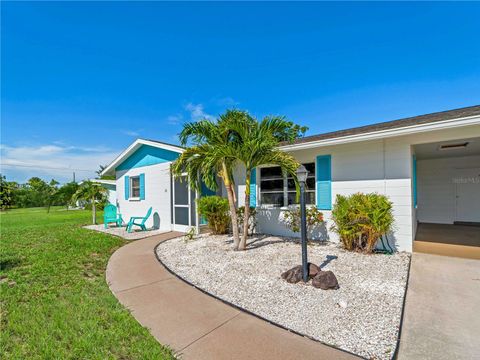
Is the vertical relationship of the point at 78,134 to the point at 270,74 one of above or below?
below

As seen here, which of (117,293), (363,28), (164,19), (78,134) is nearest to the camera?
(117,293)

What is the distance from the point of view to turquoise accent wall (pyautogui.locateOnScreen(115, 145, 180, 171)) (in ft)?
30.1

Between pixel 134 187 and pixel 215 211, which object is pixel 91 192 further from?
pixel 215 211

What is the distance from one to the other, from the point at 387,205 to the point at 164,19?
893 centimetres

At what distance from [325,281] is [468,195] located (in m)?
10.4

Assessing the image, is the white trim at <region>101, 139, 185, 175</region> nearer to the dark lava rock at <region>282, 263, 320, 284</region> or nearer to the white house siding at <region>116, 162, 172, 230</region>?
the white house siding at <region>116, 162, 172, 230</region>

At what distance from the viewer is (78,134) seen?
50.9ft

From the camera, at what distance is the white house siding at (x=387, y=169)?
17.8 feet

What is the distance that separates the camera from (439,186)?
392 inches

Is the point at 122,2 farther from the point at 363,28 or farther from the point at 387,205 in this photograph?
the point at 387,205

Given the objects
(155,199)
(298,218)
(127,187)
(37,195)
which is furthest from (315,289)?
(37,195)

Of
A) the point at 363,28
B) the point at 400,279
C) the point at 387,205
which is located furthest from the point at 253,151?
the point at 363,28

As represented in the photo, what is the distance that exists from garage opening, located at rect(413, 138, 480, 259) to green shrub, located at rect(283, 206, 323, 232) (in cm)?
409

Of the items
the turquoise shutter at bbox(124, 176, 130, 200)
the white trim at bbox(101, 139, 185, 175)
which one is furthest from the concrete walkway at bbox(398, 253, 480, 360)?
the turquoise shutter at bbox(124, 176, 130, 200)
